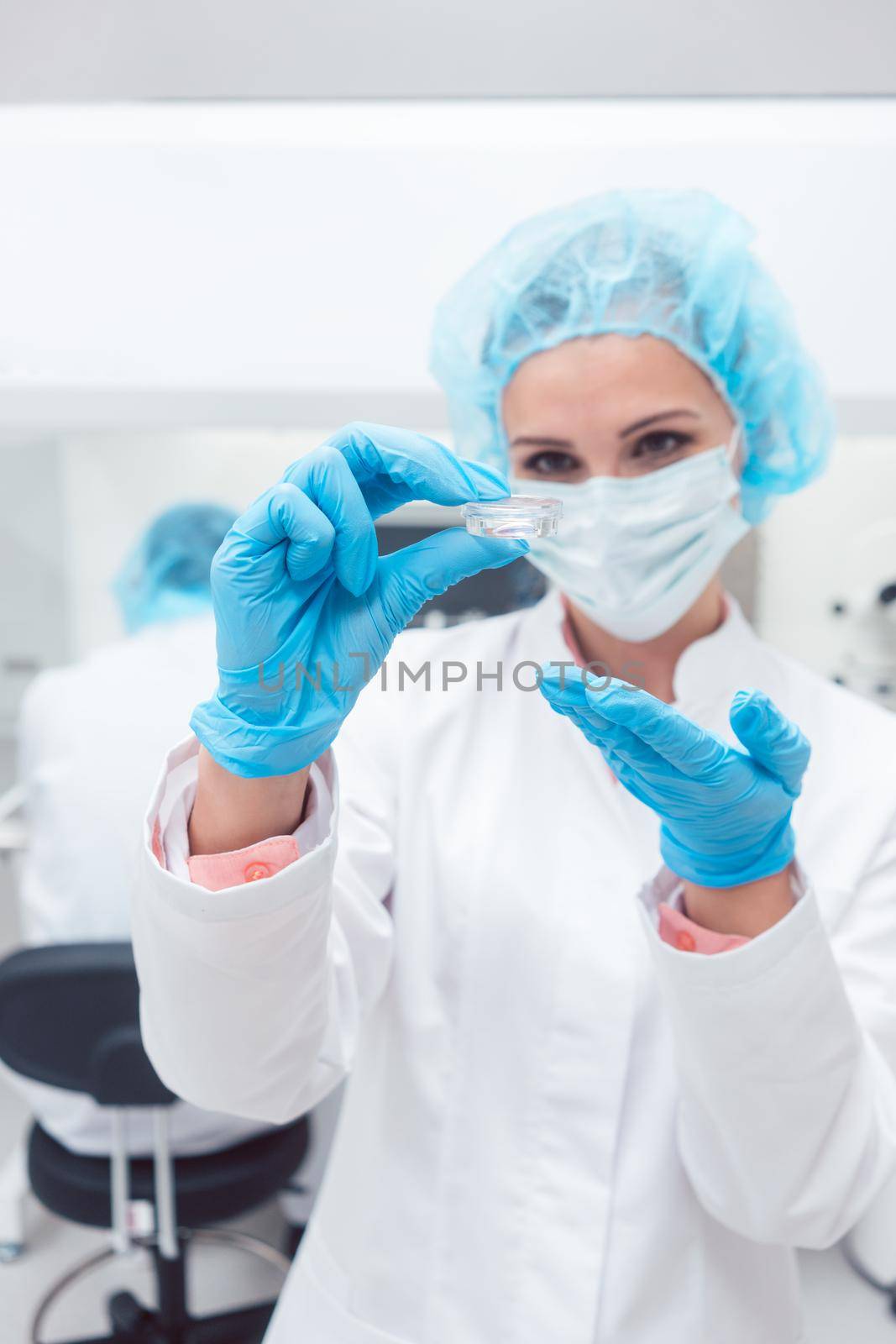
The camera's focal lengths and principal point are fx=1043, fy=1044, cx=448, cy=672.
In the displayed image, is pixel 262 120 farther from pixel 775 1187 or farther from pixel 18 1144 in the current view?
pixel 18 1144

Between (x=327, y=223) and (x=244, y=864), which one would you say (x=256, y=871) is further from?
(x=327, y=223)

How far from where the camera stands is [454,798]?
41.2 inches

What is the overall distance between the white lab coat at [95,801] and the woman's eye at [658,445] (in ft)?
3.39

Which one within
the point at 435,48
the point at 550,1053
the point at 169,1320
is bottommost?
the point at 169,1320

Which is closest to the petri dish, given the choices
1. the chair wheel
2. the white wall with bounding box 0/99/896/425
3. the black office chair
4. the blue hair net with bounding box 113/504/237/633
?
the white wall with bounding box 0/99/896/425

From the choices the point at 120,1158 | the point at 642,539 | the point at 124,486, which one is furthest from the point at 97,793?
the point at 642,539

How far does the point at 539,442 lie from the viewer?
3.29 feet

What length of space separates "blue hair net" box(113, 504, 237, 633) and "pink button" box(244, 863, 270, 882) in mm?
1503

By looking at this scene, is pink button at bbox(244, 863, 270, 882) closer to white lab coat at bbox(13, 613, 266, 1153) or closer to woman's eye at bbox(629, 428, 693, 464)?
woman's eye at bbox(629, 428, 693, 464)

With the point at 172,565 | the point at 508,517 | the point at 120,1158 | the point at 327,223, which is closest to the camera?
the point at 508,517

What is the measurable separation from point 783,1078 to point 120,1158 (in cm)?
116

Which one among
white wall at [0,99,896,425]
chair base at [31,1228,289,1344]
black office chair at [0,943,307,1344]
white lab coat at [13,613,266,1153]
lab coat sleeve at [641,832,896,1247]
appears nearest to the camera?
lab coat sleeve at [641,832,896,1247]

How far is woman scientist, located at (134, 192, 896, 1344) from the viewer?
0.77 meters

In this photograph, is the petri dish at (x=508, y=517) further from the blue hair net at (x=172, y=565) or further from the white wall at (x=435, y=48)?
the blue hair net at (x=172, y=565)
